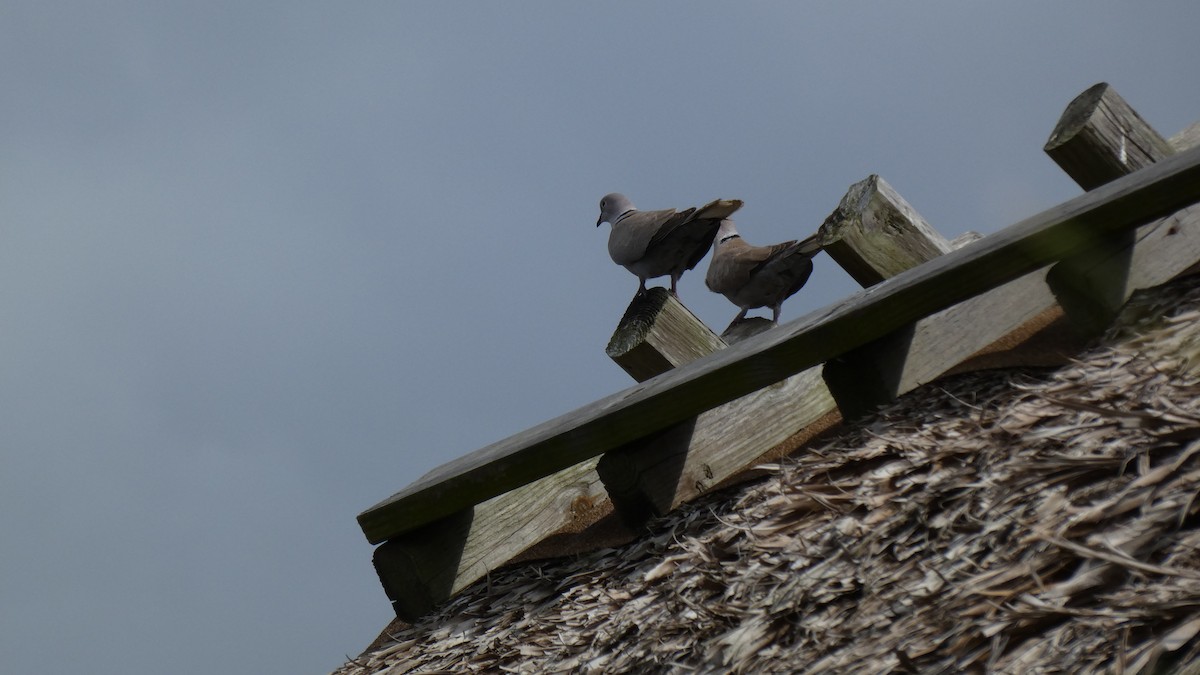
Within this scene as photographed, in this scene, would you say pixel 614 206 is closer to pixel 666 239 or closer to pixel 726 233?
pixel 726 233

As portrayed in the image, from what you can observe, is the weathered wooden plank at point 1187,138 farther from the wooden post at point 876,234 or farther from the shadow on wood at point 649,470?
the shadow on wood at point 649,470

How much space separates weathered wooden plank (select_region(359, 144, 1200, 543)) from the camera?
285cm

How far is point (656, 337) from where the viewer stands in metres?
4.60

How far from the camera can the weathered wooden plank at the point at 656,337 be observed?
4613 millimetres

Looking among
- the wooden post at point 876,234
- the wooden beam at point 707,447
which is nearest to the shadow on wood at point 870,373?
the wooden beam at point 707,447

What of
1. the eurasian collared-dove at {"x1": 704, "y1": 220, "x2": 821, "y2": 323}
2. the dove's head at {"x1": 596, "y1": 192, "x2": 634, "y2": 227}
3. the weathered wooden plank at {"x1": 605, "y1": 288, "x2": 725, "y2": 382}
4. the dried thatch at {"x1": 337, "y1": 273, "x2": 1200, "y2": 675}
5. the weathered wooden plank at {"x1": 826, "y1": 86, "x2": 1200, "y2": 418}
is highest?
the dove's head at {"x1": 596, "y1": 192, "x2": 634, "y2": 227}

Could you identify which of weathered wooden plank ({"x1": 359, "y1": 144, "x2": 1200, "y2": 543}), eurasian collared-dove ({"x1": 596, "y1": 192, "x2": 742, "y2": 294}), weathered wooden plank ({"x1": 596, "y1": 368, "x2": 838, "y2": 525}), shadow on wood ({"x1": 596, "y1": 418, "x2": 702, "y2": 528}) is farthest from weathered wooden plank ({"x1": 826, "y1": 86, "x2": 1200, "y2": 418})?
eurasian collared-dove ({"x1": 596, "y1": 192, "x2": 742, "y2": 294})

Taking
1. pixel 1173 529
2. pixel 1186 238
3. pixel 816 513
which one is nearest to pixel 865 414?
pixel 816 513

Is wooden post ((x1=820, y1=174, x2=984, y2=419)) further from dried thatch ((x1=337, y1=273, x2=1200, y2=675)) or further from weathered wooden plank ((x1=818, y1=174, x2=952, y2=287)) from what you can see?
dried thatch ((x1=337, y1=273, x2=1200, y2=675))

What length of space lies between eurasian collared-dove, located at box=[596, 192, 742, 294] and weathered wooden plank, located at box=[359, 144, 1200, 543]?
98.3 inches

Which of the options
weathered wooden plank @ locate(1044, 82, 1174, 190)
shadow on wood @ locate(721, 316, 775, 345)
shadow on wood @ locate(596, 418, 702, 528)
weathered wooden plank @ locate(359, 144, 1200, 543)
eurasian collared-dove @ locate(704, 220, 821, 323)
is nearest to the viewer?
weathered wooden plank @ locate(359, 144, 1200, 543)

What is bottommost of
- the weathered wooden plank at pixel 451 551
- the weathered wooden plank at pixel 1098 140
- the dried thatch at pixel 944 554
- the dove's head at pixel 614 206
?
the dried thatch at pixel 944 554

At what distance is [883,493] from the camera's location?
2828 millimetres

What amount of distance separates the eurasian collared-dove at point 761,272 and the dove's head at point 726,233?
0.98 feet
